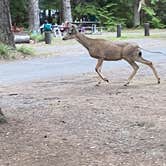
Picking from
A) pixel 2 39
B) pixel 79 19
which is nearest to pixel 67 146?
pixel 2 39

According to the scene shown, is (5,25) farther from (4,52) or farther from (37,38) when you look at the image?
(37,38)

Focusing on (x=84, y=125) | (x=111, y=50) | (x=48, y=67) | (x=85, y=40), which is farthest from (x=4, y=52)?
(x=84, y=125)

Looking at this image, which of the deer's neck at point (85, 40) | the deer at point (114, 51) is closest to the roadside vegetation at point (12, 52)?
the deer's neck at point (85, 40)

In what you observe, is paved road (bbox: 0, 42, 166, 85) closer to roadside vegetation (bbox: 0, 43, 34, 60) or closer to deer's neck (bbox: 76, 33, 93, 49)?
roadside vegetation (bbox: 0, 43, 34, 60)

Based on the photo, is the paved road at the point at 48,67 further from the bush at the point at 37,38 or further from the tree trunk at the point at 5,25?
the bush at the point at 37,38

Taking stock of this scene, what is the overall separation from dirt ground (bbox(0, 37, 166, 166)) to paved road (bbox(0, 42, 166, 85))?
96.5 inches

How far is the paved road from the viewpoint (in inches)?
615

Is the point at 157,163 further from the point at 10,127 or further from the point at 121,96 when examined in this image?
the point at 121,96

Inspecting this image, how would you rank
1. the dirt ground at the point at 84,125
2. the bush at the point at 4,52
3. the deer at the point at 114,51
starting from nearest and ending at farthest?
the dirt ground at the point at 84,125, the deer at the point at 114,51, the bush at the point at 4,52

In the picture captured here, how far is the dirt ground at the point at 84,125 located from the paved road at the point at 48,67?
2.45 metres

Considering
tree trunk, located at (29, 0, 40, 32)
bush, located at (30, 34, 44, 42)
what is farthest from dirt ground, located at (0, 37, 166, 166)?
tree trunk, located at (29, 0, 40, 32)

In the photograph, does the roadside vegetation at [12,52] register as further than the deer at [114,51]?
Yes

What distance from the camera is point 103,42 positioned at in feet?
42.8

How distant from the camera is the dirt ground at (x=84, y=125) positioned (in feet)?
20.2
